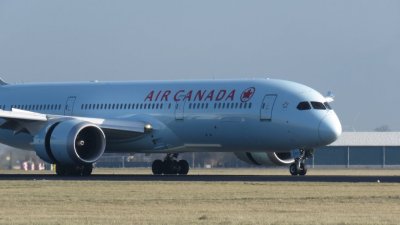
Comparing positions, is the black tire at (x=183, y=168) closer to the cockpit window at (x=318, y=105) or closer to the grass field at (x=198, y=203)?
the cockpit window at (x=318, y=105)

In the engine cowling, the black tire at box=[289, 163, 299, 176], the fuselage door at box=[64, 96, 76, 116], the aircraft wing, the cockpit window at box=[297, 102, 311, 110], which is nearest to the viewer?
the engine cowling

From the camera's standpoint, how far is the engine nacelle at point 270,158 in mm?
60094

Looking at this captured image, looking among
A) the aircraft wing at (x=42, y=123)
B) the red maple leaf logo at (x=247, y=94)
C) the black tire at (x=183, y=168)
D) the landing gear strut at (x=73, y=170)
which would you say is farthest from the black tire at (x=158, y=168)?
the red maple leaf logo at (x=247, y=94)

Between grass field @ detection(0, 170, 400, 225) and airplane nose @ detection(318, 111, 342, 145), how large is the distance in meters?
8.72

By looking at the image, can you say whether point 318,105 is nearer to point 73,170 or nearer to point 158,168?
point 158,168

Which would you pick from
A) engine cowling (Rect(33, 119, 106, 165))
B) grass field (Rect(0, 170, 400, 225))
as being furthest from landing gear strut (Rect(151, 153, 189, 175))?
grass field (Rect(0, 170, 400, 225))

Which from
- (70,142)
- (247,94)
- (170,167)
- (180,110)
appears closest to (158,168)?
(170,167)

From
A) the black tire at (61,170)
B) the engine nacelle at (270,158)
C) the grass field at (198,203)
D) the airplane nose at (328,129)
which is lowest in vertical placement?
the grass field at (198,203)

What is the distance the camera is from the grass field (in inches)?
1173

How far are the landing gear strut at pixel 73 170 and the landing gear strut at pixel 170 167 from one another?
5632 mm

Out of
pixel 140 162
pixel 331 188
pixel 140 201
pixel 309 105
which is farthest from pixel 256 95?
pixel 140 162

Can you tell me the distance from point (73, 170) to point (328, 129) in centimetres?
1257

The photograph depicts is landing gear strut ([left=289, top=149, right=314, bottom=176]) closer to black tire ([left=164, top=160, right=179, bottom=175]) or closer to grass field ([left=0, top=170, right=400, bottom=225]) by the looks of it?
black tire ([left=164, top=160, right=179, bottom=175])

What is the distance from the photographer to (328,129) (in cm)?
5434
